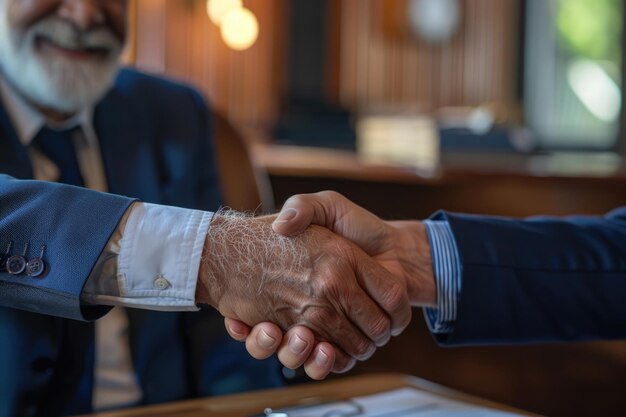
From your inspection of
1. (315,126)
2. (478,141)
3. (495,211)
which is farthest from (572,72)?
(495,211)

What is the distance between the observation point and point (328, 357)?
47.2 inches

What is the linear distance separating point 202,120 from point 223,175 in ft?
0.49

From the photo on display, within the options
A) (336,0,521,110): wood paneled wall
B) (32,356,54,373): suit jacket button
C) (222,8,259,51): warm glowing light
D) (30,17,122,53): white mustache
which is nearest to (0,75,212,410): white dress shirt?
(32,356,54,373): suit jacket button

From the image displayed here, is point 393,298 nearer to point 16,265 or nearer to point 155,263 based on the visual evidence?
point 155,263

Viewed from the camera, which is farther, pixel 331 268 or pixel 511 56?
pixel 511 56

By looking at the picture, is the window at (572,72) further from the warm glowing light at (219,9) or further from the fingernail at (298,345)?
the fingernail at (298,345)

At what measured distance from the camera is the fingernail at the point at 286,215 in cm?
123

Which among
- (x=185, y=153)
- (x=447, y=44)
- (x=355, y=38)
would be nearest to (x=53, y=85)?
(x=185, y=153)

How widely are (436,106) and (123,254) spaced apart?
8.20m

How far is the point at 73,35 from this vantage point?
5.79 ft

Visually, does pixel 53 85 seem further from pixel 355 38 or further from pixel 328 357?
pixel 355 38

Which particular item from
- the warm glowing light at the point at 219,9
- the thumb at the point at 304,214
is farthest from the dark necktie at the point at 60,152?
the warm glowing light at the point at 219,9

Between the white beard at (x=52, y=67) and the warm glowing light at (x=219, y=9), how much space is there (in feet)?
14.2

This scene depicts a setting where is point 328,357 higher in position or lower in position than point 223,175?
lower
